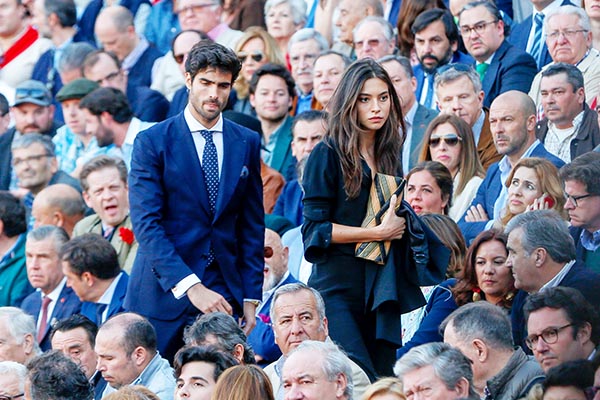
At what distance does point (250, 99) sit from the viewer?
12.2m

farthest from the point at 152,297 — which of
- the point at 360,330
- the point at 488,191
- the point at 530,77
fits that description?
the point at 530,77

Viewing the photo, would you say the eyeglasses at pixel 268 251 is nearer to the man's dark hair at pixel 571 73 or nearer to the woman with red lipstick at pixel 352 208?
the woman with red lipstick at pixel 352 208

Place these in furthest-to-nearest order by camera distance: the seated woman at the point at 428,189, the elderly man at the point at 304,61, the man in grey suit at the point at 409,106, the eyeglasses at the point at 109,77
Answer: the eyeglasses at the point at 109,77 → the elderly man at the point at 304,61 → the man in grey suit at the point at 409,106 → the seated woman at the point at 428,189

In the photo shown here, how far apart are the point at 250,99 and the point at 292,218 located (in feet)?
5.77

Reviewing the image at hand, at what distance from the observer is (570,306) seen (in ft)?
24.1

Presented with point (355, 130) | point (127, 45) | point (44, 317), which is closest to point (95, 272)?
point (44, 317)

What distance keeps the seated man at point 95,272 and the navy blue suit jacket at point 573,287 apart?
2994 mm

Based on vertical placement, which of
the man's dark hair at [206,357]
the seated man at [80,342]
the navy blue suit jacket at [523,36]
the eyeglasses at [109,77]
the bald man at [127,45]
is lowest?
the seated man at [80,342]

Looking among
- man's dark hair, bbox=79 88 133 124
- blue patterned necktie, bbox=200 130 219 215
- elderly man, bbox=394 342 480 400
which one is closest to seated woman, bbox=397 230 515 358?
blue patterned necktie, bbox=200 130 219 215

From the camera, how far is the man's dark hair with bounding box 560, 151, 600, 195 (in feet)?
27.8

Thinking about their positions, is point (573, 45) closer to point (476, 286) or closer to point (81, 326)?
point (476, 286)

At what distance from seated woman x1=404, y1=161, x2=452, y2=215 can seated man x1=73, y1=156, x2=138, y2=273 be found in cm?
228

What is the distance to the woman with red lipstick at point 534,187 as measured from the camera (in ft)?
29.3

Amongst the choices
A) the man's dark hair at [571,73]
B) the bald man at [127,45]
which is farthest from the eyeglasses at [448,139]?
the bald man at [127,45]
